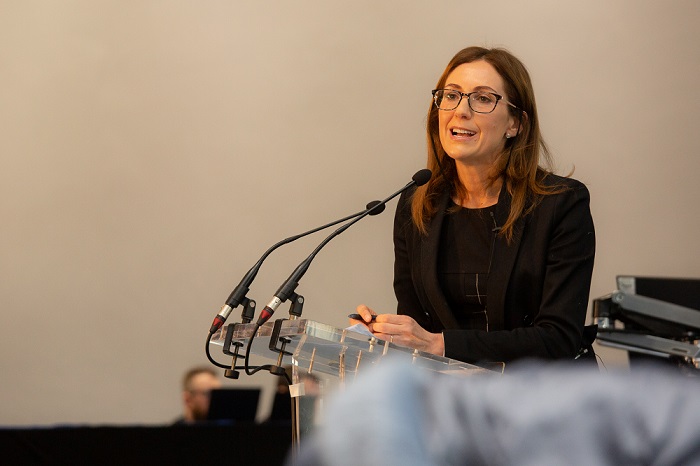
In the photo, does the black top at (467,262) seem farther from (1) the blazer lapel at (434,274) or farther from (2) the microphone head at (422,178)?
(2) the microphone head at (422,178)

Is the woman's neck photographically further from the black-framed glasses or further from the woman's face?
the black-framed glasses

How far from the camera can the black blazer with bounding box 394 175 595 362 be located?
2449 millimetres

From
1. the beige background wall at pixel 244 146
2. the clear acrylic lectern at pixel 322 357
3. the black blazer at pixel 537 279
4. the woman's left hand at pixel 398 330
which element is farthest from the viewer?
the beige background wall at pixel 244 146

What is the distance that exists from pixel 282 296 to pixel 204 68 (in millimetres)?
4067

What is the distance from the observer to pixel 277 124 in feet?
19.8

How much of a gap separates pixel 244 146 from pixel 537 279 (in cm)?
364

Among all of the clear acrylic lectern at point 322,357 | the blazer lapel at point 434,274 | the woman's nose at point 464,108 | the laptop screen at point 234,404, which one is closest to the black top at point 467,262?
the blazer lapel at point 434,274

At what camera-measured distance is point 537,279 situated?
261 cm

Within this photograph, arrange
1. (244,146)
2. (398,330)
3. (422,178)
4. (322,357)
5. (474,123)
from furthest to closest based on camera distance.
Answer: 1. (244,146)
2. (474,123)
3. (422,178)
4. (398,330)
5. (322,357)

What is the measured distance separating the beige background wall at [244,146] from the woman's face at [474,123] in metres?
2.99

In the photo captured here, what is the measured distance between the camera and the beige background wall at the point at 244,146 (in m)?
5.82

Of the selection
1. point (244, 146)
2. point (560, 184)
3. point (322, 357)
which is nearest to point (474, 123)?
point (560, 184)

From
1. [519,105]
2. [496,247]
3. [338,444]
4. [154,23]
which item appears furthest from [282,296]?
[154,23]

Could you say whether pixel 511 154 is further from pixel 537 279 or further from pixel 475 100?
pixel 537 279
